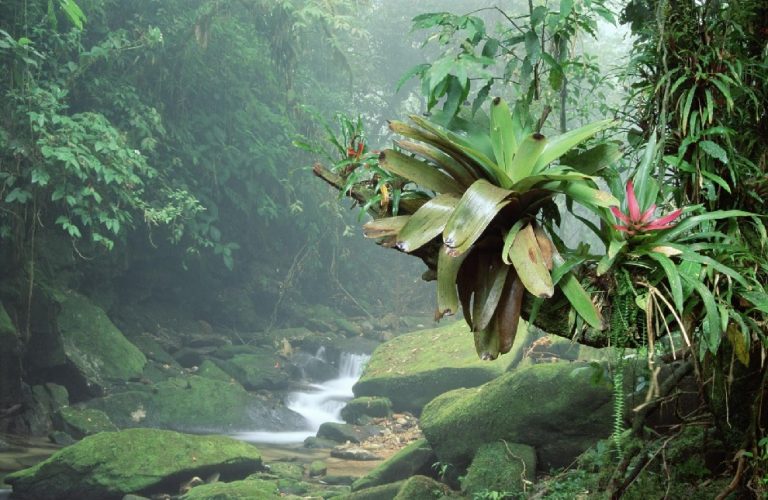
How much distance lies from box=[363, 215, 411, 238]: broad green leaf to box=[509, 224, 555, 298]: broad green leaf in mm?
375

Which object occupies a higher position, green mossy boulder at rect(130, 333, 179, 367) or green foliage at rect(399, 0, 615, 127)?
green foliage at rect(399, 0, 615, 127)

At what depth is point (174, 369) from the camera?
1202cm

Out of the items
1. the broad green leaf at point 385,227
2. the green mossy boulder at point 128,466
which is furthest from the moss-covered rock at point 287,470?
the broad green leaf at point 385,227

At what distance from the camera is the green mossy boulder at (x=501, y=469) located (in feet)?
17.2

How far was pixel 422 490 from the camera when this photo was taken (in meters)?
5.68

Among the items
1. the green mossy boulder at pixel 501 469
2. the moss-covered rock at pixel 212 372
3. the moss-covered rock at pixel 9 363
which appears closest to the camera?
the green mossy boulder at pixel 501 469

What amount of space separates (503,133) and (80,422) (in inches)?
340

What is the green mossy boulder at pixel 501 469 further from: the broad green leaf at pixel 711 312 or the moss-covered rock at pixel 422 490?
the broad green leaf at pixel 711 312

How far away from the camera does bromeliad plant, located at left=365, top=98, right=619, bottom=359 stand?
7.07 feet

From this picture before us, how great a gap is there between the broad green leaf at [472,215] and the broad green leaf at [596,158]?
0.39 meters

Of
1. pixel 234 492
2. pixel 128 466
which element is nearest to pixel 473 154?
pixel 234 492

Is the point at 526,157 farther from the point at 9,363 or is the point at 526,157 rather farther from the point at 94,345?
the point at 94,345

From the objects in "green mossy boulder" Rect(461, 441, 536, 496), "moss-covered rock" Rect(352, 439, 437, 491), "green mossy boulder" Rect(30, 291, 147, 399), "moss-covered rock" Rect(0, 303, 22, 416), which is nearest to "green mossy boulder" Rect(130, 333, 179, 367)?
"green mossy boulder" Rect(30, 291, 147, 399)

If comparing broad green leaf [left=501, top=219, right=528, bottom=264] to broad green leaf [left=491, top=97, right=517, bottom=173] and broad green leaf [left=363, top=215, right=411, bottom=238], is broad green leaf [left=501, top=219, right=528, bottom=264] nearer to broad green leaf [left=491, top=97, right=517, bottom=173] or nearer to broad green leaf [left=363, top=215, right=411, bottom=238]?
broad green leaf [left=491, top=97, right=517, bottom=173]
